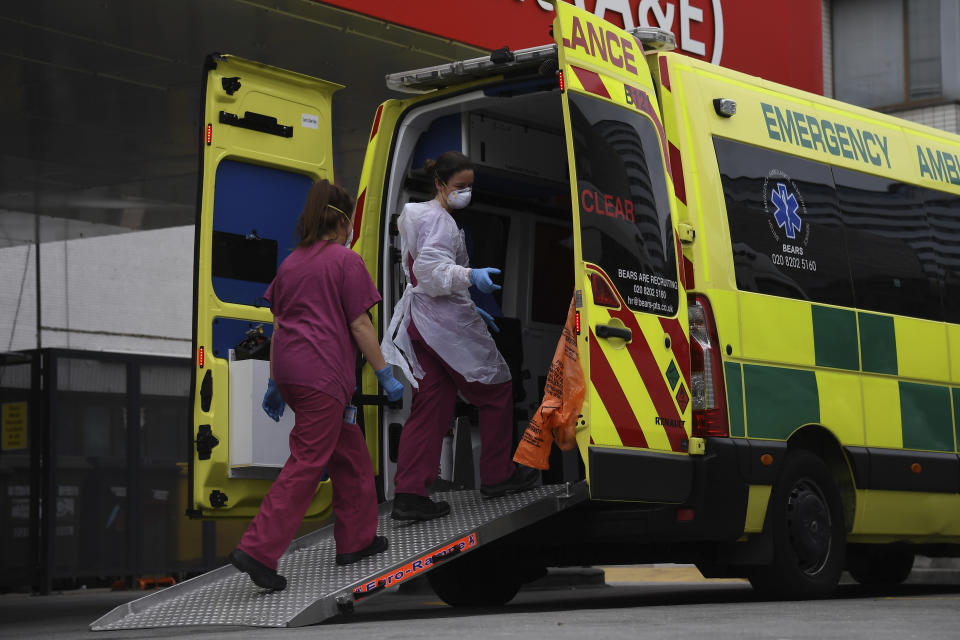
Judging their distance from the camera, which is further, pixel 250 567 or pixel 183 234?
pixel 183 234

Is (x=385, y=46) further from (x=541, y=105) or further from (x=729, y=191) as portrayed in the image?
(x=729, y=191)

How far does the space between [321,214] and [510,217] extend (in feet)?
6.01

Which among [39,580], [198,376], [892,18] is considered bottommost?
[39,580]

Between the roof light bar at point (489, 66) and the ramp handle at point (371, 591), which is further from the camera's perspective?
the roof light bar at point (489, 66)

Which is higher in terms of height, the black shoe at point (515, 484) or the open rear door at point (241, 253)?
the open rear door at point (241, 253)

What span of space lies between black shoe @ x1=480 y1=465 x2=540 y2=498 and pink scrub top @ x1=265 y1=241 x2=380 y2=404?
3.08 feet

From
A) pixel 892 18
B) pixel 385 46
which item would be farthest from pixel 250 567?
pixel 892 18

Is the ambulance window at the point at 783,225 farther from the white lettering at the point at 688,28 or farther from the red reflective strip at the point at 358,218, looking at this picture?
the white lettering at the point at 688,28

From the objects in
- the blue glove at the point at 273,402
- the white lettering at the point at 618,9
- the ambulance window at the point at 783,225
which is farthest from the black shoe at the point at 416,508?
the white lettering at the point at 618,9

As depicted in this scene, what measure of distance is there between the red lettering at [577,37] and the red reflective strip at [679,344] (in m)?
1.20

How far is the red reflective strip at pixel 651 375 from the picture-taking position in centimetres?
609

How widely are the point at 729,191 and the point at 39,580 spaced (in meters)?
7.19

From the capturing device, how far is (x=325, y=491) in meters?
6.91

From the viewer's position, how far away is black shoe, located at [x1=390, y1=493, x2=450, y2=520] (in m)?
6.55
